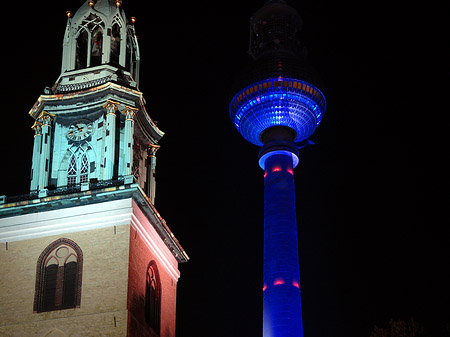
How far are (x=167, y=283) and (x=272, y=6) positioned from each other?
4004 centimetres

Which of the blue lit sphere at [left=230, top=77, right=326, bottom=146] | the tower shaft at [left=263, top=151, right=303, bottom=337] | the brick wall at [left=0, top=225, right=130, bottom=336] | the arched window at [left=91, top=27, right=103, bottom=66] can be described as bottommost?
the brick wall at [left=0, top=225, right=130, bottom=336]

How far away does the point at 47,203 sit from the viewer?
39594 mm

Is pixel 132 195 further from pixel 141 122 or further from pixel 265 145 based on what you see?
pixel 265 145

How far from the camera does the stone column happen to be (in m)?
45.6

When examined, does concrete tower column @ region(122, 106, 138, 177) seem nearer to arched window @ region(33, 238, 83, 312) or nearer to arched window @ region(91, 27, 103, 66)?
arched window @ region(33, 238, 83, 312)

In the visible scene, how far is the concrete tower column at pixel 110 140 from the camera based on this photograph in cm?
4122

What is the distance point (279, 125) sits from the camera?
68250 millimetres

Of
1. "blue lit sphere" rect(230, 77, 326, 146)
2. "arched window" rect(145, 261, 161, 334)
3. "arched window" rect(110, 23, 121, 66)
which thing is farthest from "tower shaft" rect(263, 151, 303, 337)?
"arched window" rect(110, 23, 121, 66)

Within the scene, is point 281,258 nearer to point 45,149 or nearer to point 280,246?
point 280,246

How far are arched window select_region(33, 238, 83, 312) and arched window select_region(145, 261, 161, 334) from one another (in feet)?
13.8

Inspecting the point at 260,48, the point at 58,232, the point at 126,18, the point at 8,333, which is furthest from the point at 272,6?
the point at 8,333

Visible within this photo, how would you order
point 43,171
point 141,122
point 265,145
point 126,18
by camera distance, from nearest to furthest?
1. point 43,171
2. point 141,122
3. point 126,18
4. point 265,145

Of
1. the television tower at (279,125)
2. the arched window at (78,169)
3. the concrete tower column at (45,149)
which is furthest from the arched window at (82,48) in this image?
the television tower at (279,125)

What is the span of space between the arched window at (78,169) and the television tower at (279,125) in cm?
2020
